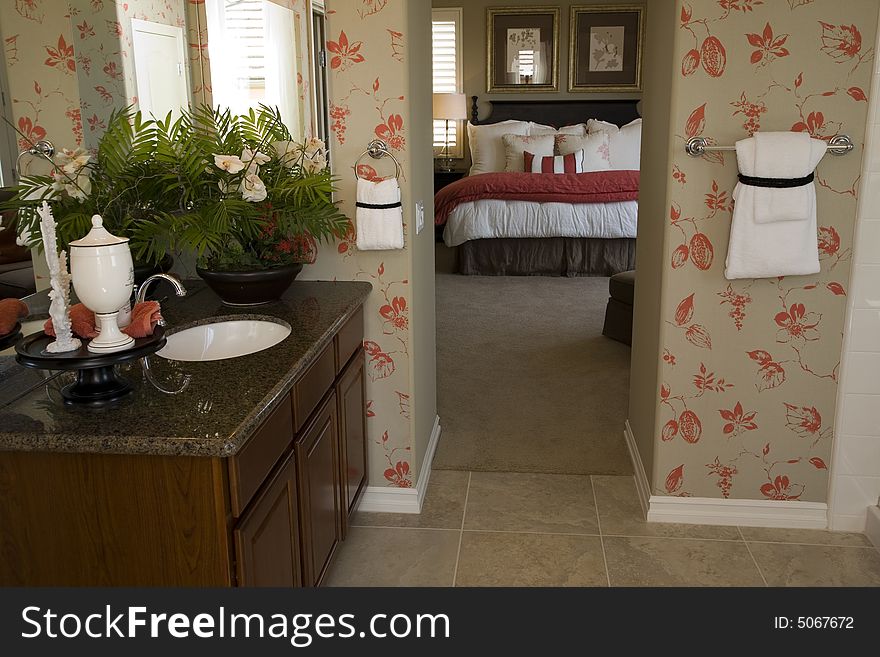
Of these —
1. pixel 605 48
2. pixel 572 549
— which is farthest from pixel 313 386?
pixel 605 48

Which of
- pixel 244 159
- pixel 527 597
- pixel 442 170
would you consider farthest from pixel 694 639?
pixel 442 170

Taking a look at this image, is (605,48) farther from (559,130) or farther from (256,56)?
(256,56)

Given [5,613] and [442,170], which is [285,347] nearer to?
[5,613]

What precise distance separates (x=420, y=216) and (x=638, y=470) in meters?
1.28

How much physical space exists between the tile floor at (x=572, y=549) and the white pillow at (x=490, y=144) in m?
5.46

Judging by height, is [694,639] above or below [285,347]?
below

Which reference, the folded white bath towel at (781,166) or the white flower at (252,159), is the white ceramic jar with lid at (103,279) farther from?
the folded white bath towel at (781,166)

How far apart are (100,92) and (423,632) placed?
158cm

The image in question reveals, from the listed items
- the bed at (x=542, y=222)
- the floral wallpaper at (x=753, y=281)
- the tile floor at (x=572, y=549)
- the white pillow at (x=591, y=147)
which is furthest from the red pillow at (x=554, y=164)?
the floral wallpaper at (x=753, y=281)

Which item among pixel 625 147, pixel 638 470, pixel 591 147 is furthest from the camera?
pixel 625 147

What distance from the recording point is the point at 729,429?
9.69 feet

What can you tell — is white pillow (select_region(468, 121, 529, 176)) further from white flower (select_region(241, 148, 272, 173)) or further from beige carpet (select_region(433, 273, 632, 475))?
white flower (select_region(241, 148, 272, 173))

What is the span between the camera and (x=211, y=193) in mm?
2535

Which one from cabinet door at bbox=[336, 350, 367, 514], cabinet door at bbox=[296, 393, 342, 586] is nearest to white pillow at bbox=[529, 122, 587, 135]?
cabinet door at bbox=[336, 350, 367, 514]
